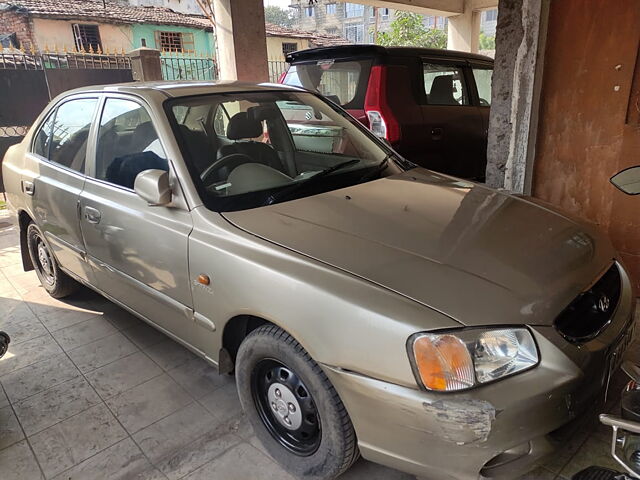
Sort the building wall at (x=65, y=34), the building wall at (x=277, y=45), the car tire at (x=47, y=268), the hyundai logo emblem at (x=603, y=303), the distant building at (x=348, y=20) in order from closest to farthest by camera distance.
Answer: the hyundai logo emblem at (x=603, y=303) → the car tire at (x=47, y=268) → the building wall at (x=65, y=34) → the building wall at (x=277, y=45) → the distant building at (x=348, y=20)

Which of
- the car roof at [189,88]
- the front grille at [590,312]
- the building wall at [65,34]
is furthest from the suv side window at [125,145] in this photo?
the building wall at [65,34]

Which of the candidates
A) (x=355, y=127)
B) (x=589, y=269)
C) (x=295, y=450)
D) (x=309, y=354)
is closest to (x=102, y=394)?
(x=295, y=450)

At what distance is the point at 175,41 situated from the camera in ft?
66.3

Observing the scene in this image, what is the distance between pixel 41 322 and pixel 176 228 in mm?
2162

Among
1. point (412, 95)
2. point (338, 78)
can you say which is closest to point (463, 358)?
point (412, 95)

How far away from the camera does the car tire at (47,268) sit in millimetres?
3998

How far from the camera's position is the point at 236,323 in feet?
7.63

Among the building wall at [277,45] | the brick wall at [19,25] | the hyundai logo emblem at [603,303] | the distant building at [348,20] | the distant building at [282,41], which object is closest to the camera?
the hyundai logo emblem at [603,303]

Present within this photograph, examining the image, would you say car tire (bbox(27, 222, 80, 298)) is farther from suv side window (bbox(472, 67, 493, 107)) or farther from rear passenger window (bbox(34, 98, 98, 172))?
suv side window (bbox(472, 67, 493, 107))

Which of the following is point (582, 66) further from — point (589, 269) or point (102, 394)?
point (102, 394)

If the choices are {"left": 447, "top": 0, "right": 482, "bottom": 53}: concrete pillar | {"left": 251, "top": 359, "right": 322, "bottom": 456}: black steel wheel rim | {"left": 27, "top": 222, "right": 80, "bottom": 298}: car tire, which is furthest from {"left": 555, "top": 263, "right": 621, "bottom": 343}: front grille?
{"left": 447, "top": 0, "right": 482, "bottom": 53}: concrete pillar

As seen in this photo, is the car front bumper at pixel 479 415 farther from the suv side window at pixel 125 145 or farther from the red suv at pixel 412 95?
the red suv at pixel 412 95

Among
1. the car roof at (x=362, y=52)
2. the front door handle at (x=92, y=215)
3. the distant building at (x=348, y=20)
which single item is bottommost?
the front door handle at (x=92, y=215)

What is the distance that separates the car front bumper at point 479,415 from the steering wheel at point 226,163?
4.14ft
